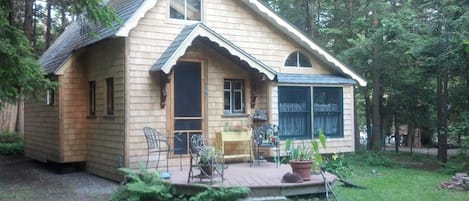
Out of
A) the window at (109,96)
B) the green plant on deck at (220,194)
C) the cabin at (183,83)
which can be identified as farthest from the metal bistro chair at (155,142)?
the green plant on deck at (220,194)

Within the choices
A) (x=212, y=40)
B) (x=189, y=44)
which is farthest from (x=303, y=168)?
(x=212, y=40)

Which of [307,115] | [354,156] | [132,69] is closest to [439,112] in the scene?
[354,156]

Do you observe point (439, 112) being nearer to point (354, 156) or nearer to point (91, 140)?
point (354, 156)

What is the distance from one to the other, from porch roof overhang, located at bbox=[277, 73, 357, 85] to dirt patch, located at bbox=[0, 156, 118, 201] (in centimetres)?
476

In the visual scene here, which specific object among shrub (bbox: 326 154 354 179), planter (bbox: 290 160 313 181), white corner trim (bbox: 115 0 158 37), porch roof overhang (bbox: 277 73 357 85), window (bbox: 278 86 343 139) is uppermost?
white corner trim (bbox: 115 0 158 37)

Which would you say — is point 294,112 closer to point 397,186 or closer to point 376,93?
point 397,186

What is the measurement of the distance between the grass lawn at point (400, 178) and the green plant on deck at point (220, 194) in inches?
85.5

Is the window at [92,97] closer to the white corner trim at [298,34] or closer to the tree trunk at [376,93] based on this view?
the white corner trim at [298,34]

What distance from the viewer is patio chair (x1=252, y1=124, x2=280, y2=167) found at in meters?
10.5

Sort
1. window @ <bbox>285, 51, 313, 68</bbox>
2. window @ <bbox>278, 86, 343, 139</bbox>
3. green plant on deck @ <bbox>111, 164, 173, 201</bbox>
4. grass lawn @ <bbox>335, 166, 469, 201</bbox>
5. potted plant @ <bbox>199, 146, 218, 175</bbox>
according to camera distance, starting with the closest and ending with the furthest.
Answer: green plant on deck @ <bbox>111, 164, 173, 201</bbox> < potted plant @ <bbox>199, 146, 218, 175</bbox> < grass lawn @ <bbox>335, 166, 469, 201</bbox> < window @ <bbox>278, 86, 343, 139</bbox> < window @ <bbox>285, 51, 313, 68</bbox>

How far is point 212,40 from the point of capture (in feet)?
34.2

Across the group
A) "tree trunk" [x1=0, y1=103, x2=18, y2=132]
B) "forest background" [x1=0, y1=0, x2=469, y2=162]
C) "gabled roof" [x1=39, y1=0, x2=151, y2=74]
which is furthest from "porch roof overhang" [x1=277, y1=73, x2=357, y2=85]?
"tree trunk" [x1=0, y1=103, x2=18, y2=132]

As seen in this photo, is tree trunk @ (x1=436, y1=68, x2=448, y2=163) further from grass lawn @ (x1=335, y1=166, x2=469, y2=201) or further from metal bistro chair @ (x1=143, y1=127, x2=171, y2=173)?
metal bistro chair @ (x1=143, y1=127, x2=171, y2=173)

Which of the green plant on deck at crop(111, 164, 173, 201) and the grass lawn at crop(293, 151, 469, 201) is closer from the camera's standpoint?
the green plant on deck at crop(111, 164, 173, 201)
